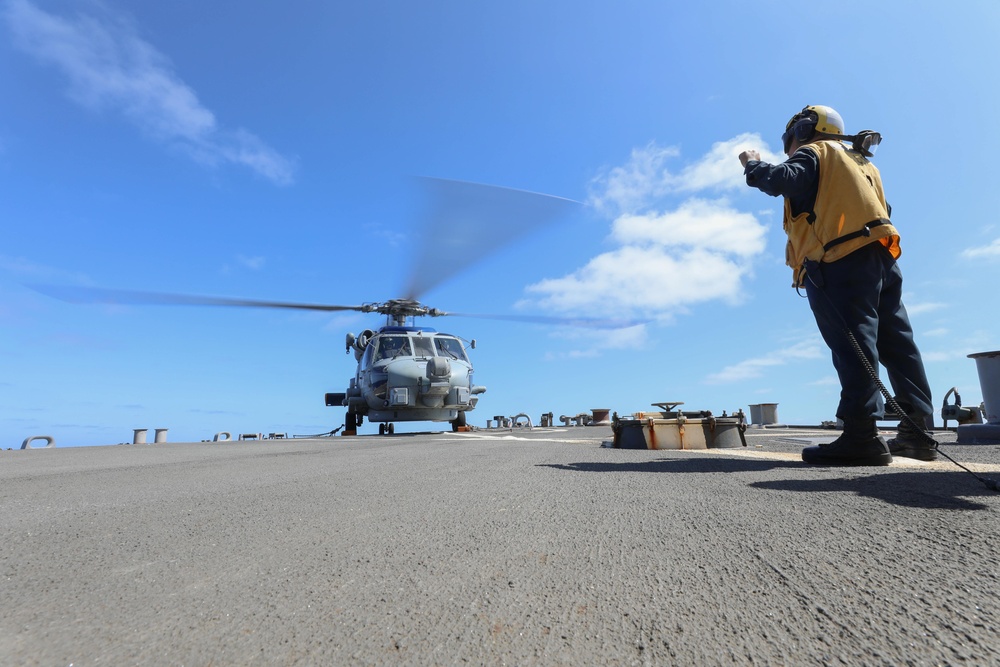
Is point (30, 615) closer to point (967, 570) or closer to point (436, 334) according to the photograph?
point (967, 570)

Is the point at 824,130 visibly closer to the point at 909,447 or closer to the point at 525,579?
the point at 909,447

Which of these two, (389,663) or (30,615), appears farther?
(30,615)

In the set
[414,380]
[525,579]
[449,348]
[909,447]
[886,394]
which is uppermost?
[449,348]

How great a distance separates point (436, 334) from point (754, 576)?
17376mm

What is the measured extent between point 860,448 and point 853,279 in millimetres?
997

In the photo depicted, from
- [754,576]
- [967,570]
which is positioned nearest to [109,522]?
[754,576]

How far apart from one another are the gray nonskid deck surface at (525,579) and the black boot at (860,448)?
87 centimetres

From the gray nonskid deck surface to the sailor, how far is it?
3.11 feet

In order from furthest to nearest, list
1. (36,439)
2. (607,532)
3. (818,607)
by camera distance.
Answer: (36,439) < (607,532) < (818,607)

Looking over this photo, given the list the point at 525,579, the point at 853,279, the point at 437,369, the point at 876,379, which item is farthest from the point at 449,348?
the point at 525,579

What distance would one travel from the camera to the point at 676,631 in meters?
0.82

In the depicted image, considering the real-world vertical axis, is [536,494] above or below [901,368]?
below

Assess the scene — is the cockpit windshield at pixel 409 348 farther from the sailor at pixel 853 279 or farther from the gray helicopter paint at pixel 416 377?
the sailor at pixel 853 279

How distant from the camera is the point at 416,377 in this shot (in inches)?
631
